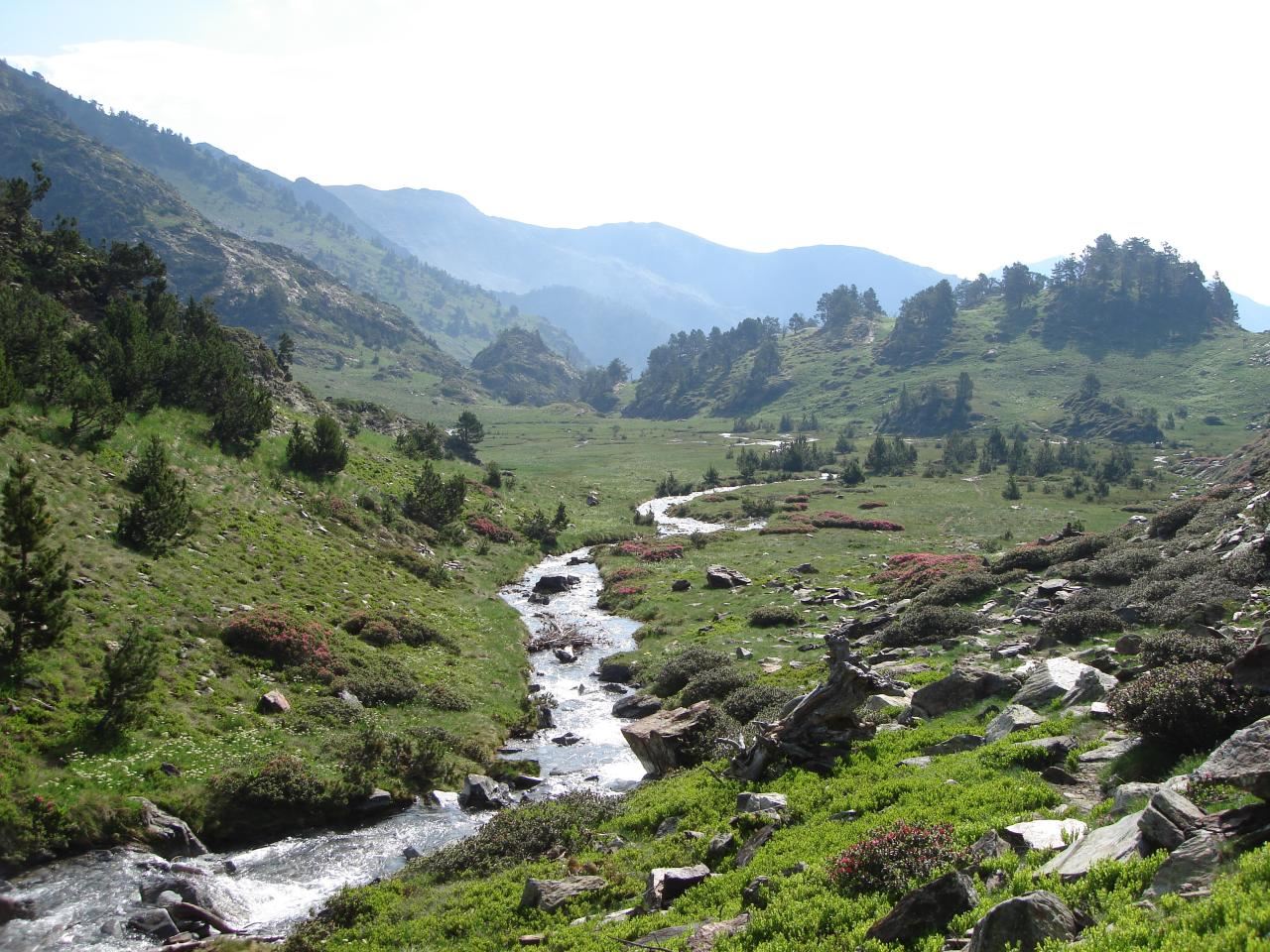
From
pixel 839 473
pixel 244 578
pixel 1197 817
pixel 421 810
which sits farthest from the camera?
pixel 839 473

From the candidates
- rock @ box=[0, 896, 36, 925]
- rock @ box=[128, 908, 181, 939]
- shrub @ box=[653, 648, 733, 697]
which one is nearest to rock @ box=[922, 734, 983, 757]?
shrub @ box=[653, 648, 733, 697]

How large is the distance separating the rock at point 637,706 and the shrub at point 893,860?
19676mm

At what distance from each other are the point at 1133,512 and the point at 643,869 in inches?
3757

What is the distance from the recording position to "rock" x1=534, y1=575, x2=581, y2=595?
188 feet

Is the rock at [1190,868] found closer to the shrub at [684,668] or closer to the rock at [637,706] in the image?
the shrub at [684,668]

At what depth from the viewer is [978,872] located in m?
12.0

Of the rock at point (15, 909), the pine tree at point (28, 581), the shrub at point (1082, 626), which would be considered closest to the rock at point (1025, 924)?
the shrub at point (1082, 626)

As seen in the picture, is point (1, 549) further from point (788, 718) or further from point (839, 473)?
point (839, 473)

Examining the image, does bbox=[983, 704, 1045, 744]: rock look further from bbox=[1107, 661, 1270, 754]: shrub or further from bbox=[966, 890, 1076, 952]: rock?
bbox=[966, 890, 1076, 952]: rock

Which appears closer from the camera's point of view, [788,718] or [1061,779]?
[1061,779]

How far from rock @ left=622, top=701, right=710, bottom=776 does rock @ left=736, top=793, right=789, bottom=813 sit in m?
5.96

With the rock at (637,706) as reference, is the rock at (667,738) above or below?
above

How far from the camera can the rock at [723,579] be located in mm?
53562

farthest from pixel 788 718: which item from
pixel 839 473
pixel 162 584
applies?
pixel 839 473
